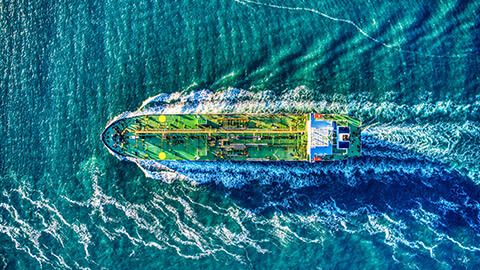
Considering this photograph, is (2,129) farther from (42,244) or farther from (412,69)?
(412,69)

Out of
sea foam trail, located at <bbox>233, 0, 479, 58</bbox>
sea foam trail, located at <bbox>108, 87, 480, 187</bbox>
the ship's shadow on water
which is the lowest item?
the ship's shadow on water

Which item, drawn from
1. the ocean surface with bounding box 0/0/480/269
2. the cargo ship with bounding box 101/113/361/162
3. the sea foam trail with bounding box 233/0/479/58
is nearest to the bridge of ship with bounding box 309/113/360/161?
the cargo ship with bounding box 101/113/361/162

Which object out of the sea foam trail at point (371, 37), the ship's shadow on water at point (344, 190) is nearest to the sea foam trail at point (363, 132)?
the ship's shadow on water at point (344, 190)

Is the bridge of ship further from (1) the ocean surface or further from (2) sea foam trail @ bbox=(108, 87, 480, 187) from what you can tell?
(1) the ocean surface

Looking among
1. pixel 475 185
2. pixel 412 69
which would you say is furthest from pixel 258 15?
pixel 475 185

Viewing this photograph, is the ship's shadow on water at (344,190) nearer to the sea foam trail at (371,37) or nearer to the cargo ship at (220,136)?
the cargo ship at (220,136)

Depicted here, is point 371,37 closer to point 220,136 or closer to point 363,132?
point 363,132
